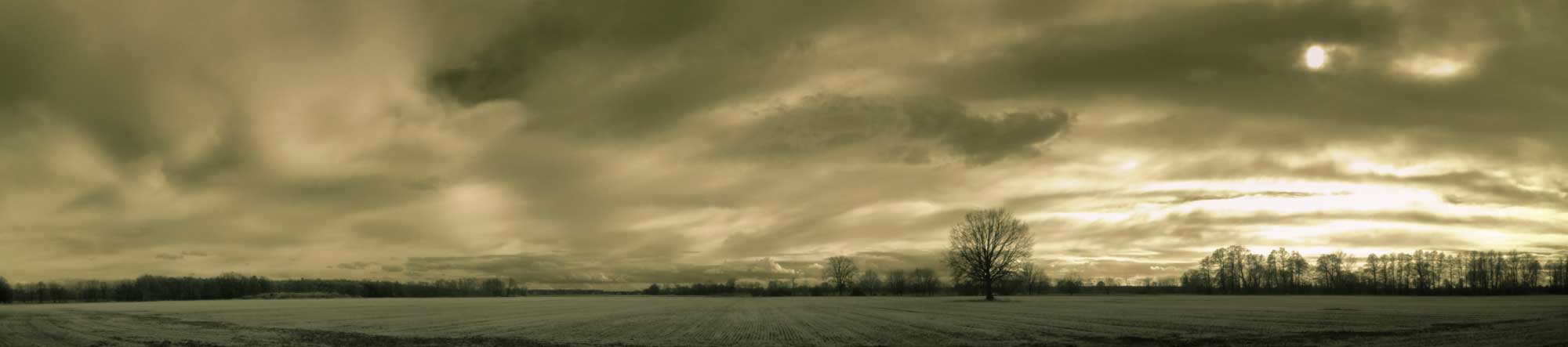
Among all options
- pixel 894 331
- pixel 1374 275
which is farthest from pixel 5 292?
pixel 1374 275

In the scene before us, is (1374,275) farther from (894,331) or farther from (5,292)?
(5,292)

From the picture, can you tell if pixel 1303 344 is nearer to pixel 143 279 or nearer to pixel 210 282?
pixel 210 282

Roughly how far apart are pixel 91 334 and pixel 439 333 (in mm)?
20074

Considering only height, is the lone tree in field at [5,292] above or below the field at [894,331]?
below

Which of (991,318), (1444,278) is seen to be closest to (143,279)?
(991,318)

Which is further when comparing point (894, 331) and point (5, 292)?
point (5, 292)

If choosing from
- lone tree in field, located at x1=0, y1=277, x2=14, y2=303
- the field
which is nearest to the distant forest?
lone tree in field, located at x1=0, y1=277, x2=14, y2=303

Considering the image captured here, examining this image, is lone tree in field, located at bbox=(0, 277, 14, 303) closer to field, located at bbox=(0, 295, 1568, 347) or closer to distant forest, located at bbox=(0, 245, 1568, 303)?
distant forest, located at bbox=(0, 245, 1568, 303)

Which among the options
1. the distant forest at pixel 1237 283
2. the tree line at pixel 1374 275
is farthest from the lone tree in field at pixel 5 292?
the tree line at pixel 1374 275

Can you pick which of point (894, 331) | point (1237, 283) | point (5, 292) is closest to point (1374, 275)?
point (1237, 283)

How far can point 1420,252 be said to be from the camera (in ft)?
541

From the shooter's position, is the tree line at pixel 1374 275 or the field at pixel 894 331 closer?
the field at pixel 894 331

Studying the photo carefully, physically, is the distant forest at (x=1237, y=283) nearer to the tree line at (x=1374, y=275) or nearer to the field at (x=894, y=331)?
the tree line at (x=1374, y=275)

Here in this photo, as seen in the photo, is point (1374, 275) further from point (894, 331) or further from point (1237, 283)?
point (894, 331)
